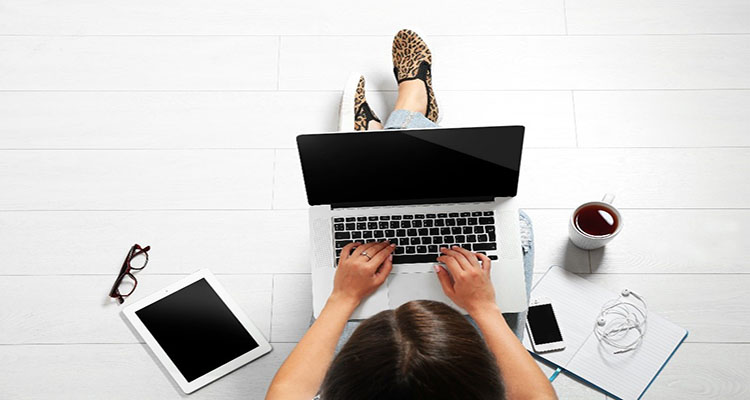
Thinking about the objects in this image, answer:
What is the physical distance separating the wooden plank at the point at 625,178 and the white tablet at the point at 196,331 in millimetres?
294

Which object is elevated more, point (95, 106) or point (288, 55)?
point (288, 55)

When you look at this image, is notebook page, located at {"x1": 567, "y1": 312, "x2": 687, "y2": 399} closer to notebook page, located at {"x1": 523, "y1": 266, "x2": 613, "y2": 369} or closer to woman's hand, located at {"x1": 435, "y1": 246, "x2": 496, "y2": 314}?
notebook page, located at {"x1": 523, "y1": 266, "x2": 613, "y2": 369}

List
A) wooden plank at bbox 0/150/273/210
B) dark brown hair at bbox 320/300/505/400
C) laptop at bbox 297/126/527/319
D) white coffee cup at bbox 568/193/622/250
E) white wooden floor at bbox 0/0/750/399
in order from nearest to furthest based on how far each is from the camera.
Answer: dark brown hair at bbox 320/300/505/400, laptop at bbox 297/126/527/319, white coffee cup at bbox 568/193/622/250, white wooden floor at bbox 0/0/750/399, wooden plank at bbox 0/150/273/210

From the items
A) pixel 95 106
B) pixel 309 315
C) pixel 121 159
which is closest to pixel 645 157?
pixel 309 315

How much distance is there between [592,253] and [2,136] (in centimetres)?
161

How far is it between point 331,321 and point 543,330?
580 millimetres

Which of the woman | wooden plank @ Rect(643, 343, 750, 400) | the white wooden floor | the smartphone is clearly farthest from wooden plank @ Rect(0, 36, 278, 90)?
wooden plank @ Rect(643, 343, 750, 400)

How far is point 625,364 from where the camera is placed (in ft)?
4.58

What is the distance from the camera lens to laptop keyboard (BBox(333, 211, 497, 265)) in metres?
1.16

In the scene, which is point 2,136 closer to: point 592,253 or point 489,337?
point 489,337

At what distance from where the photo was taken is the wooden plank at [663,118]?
1603 millimetres

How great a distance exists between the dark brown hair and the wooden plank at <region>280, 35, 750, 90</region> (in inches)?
39.8

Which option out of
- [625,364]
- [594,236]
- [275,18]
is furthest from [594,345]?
[275,18]

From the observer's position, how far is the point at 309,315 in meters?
1.48
